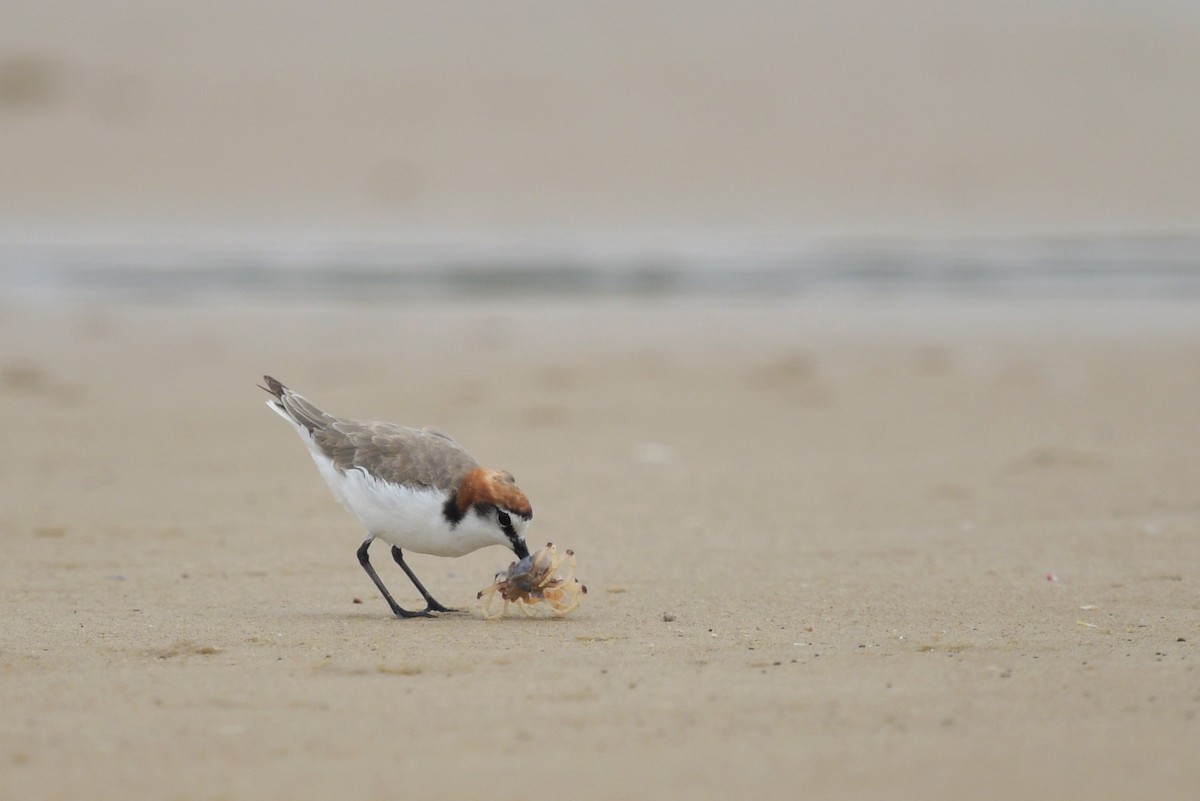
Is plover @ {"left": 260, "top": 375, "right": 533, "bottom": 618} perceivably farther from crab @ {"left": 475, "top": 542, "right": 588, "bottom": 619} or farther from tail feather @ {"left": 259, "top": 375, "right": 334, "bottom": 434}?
tail feather @ {"left": 259, "top": 375, "right": 334, "bottom": 434}

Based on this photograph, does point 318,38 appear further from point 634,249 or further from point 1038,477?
point 1038,477

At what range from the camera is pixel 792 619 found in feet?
19.9

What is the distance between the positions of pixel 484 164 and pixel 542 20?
4120 millimetres

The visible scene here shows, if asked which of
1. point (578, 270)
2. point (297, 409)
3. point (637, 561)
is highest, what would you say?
point (578, 270)

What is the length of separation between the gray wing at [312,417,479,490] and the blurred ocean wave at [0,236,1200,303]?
9422 millimetres

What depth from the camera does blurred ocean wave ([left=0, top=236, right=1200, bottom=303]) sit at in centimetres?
1669

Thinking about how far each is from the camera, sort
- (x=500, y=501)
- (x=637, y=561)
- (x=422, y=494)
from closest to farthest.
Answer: (x=500, y=501) → (x=422, y=494) → (x=637, y=561)

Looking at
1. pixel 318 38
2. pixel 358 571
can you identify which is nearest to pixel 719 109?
pixel 318 38

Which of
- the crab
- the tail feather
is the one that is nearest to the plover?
the crab

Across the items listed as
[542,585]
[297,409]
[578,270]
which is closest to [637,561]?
[542,585]

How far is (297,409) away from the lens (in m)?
7.11

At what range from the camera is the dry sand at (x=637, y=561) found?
13.7 feet

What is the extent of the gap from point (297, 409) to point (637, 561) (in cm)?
190

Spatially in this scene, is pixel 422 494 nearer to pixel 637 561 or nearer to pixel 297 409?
pixel 297 409
